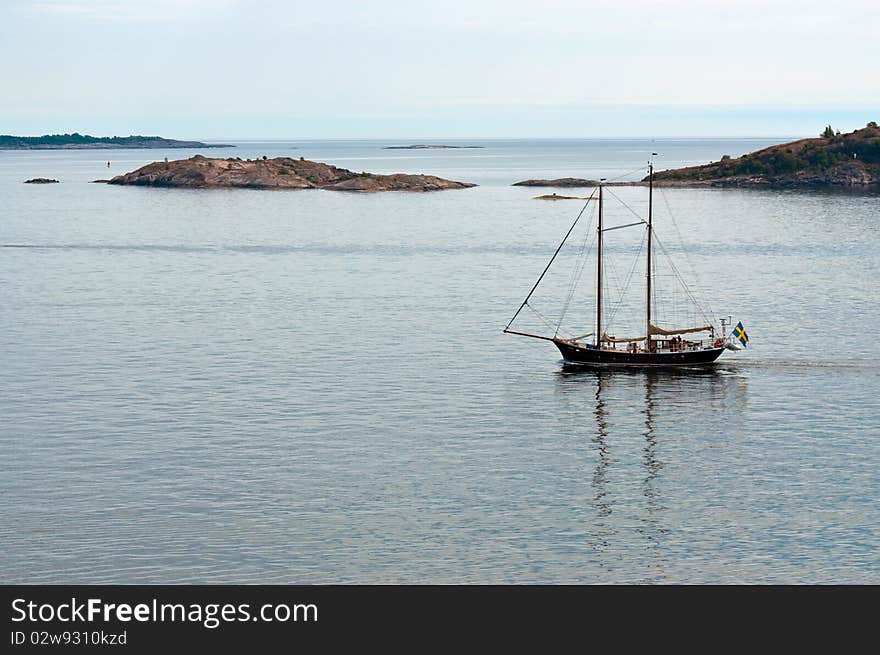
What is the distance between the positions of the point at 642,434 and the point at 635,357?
20208 mm

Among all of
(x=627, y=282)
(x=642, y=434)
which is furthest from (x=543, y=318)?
(x=642, y=434)

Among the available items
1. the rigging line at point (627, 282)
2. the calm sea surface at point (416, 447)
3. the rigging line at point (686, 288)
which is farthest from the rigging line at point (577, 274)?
the rigging line at point (686, 288)

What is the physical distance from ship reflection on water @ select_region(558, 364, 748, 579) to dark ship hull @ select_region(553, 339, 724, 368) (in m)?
0.85

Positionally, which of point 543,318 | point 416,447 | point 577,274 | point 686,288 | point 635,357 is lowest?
point 416,447

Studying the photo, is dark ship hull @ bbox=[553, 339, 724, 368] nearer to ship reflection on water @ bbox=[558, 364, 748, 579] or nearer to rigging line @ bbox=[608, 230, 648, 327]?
ship reflection on water @ bbox=[558, 364, 748, 579]

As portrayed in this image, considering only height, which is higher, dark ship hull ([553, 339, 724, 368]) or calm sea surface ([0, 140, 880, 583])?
dark ship hull ([553, 339, 724, 368])

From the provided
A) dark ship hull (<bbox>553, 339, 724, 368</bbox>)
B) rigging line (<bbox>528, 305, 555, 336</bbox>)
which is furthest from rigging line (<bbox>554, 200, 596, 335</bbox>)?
dark ship hull (<bbox>553, 339, 724, 368</bbox>)

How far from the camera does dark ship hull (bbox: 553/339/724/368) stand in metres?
97.0

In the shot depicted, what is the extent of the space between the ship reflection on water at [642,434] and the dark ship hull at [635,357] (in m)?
0.85

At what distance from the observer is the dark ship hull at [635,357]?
97000mm

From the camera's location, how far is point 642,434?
7762cm

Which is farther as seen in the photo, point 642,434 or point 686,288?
point 686,288

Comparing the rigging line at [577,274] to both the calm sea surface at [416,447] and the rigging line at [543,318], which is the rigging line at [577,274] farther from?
the calm sea surface at [416,447]

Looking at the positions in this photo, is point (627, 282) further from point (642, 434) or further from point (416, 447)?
point (416, 447)
